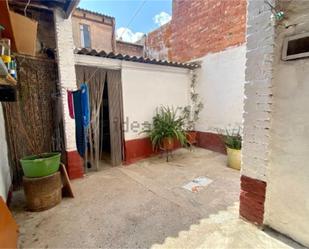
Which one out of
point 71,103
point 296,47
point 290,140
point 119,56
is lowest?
point 290,140

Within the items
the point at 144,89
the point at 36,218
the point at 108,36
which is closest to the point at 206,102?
the point at 144,89

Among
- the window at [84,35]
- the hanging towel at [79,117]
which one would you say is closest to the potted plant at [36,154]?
the hanging towel at [79,117]

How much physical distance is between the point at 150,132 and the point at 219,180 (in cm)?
205

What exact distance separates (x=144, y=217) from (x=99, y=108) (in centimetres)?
251

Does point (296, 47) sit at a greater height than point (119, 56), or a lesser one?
lesser

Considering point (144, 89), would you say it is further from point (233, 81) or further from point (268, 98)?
point (268, 98)

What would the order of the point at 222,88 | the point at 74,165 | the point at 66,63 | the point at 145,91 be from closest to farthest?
1. the point at 66,63
2. the point at 74,165
3. the point at 145,91
4. the point at 222,88

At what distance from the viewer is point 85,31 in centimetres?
905

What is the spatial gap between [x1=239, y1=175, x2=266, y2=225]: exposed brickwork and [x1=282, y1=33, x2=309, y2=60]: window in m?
1.30

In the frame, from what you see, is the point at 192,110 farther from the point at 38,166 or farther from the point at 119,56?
the point at 38,166

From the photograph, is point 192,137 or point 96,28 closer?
point 192,137

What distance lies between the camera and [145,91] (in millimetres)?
4734

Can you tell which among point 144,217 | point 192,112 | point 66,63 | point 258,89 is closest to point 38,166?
point 144,217

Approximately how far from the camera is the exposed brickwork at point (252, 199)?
6.70 feet
